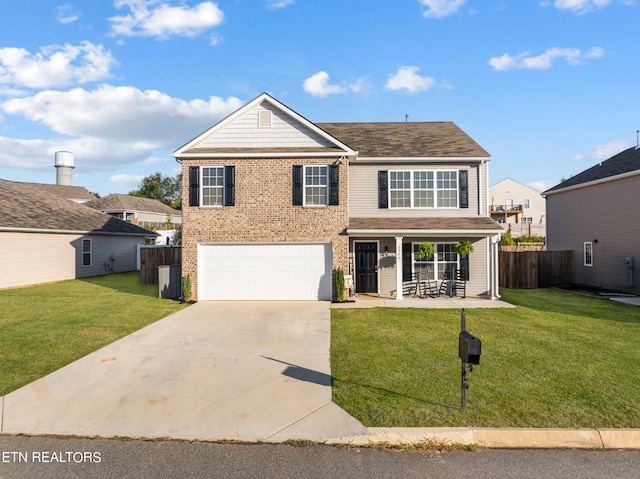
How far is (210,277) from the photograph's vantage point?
1447 centimetres

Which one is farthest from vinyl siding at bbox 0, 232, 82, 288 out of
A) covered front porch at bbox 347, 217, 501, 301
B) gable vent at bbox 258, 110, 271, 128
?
Answer: covered front porch at bbox 347, 217, 501, 301

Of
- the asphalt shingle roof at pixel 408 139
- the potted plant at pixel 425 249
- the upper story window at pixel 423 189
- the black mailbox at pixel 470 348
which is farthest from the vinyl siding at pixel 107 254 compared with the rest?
the black mailbox at pixel 470 348

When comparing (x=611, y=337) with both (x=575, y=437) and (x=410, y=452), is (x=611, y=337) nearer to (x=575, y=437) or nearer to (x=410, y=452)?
(x=575, y=437)

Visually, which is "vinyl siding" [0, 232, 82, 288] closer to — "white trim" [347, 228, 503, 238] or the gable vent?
the gable vent

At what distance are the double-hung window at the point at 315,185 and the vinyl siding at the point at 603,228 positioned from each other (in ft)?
42.1

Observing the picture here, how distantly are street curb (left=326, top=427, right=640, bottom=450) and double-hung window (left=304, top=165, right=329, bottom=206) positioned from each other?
406 inches

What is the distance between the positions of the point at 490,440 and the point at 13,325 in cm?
1181

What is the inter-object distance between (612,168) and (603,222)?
256 cm

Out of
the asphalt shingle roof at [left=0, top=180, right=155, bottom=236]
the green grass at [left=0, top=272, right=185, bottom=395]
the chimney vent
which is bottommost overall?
the green grass at [left=0, top=272, right=185, bottom=395]

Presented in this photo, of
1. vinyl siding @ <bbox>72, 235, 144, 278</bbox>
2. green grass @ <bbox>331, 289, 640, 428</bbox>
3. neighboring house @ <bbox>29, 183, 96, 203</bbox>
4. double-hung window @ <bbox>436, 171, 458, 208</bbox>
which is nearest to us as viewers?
green grass @ <bbox>331, 289, 640, 428</bbox>

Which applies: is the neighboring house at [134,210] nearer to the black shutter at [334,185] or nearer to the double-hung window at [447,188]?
the black shutter at [334,185]

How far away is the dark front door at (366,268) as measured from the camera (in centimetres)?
1540

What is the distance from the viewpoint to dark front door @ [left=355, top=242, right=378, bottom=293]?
15398 millimetres

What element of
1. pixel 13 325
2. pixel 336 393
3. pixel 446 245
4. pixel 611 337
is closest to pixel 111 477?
pixel 336 393
